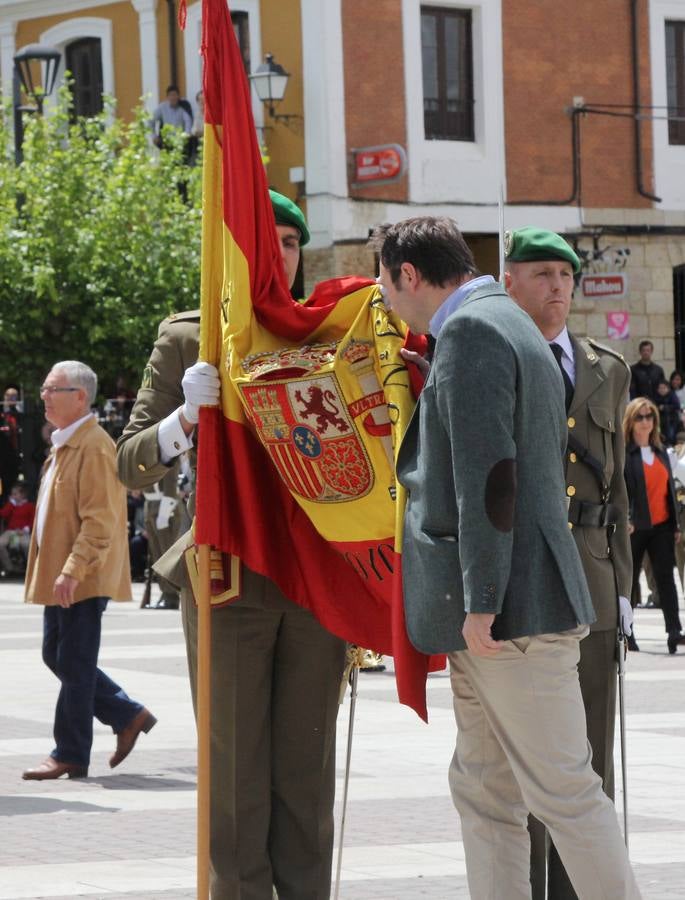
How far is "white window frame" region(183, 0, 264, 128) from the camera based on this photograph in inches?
1135

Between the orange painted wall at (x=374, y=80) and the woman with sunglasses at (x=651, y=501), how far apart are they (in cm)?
1305

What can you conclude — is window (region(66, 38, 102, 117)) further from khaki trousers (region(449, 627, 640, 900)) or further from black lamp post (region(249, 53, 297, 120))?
khaki trousers (region(449, 627, 640, 900))

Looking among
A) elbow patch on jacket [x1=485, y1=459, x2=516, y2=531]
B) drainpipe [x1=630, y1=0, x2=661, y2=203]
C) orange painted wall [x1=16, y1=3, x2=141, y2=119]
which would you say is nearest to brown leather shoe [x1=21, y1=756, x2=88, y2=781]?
elbow patch on jacket [x1=485, y1=459, x2=516, y2=531]

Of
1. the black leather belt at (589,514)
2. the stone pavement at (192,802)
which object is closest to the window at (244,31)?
the stone pavement at (192,802)

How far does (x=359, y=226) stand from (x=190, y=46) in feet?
14.6

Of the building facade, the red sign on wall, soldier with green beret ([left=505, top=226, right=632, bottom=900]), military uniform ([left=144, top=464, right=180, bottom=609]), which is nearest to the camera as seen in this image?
soldier with green beret ([left=505, top=226, right=632, bottom=900])

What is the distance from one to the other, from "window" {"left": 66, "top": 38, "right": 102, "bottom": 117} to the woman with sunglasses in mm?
18054

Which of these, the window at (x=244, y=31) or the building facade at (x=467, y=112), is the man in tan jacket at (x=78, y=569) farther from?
the window at (x=244, y=31)

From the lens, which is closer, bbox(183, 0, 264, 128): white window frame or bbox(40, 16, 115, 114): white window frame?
bbox(183, 0, 264, 128): white window frame

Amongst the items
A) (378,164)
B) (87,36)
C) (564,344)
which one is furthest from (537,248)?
(87,36)

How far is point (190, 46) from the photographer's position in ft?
99.0

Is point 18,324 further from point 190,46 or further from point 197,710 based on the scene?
point 197,710

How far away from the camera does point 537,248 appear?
583 centimetres

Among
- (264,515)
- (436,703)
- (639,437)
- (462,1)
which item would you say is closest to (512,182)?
(462,1)
